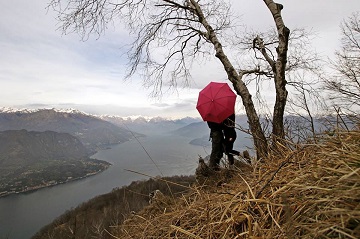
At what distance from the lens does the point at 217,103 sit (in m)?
4.52

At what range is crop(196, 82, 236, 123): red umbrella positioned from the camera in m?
4.52

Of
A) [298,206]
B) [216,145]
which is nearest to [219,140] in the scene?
[216,145]

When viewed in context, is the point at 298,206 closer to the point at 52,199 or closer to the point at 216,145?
the point at 216,145

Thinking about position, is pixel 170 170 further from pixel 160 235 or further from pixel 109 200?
pixel 160 235

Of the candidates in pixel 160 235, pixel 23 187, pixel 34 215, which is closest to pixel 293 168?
pixel 160 235

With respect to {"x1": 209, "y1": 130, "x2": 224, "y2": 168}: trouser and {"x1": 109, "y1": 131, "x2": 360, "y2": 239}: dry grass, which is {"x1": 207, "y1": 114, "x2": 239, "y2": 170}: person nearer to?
{"x1": 209, "y1": 130, "x2": 224, "y2": 168}: trouser

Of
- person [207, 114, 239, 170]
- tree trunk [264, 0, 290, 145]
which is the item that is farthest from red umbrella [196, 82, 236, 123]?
tree trunk [264, 0, 290, 145]

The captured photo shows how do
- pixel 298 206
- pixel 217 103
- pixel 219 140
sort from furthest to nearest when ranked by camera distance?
pixel 219 140
pixel 217 103
pixel 298 206

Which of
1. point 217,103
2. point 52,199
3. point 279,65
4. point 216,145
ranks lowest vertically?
point 52,199

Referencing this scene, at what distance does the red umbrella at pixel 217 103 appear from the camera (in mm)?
4516

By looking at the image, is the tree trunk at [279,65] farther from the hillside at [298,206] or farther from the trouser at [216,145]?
the hillside at [298,206]

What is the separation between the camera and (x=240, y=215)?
1.11 metres

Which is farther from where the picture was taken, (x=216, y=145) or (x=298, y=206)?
(x=216, y=145)

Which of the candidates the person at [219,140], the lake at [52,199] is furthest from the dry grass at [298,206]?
the lake at [52,199]
